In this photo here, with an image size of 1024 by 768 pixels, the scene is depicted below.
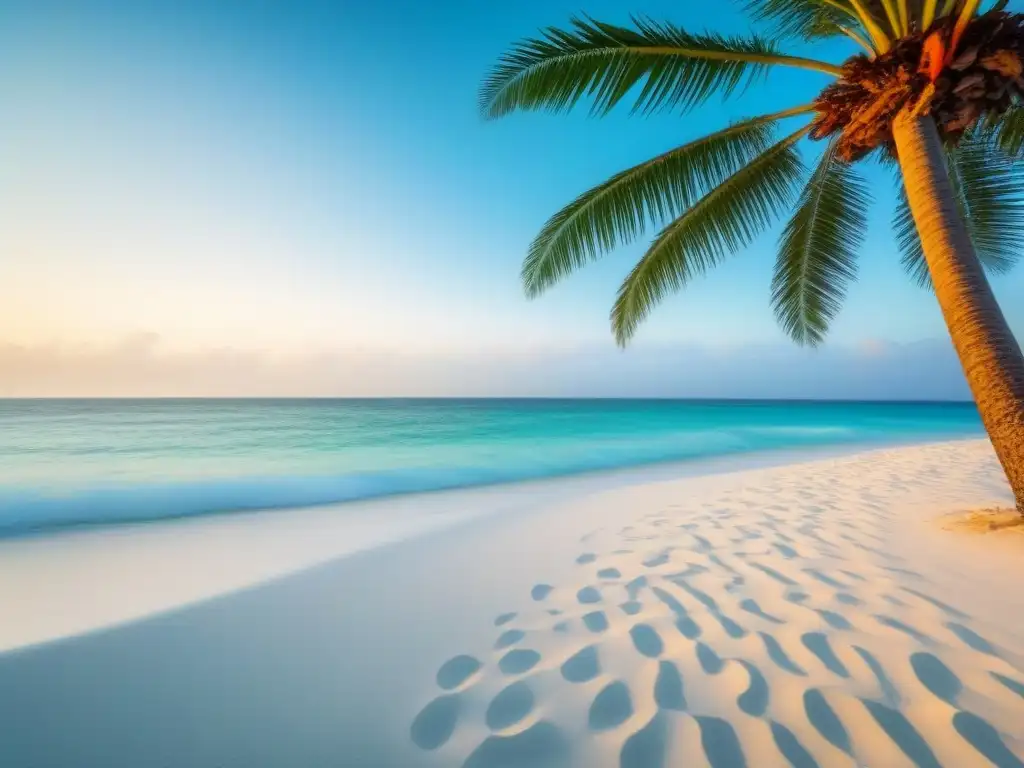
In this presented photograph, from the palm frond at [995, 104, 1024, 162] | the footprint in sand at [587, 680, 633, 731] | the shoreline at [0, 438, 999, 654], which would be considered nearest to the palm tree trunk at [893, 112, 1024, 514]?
the palm frond at [995, 104, 1024, 162]

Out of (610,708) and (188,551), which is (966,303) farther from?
(188,551)

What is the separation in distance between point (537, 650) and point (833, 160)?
6.02 meters

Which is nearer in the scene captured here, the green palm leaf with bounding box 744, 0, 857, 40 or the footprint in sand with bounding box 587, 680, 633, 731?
the footprint in sand with bounding box 587, 680, 633, 731

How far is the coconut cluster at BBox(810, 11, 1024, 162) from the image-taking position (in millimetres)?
2922

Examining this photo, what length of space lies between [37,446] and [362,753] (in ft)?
68.3

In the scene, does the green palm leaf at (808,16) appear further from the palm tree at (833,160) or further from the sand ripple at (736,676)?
the sand ripple at (736,676)

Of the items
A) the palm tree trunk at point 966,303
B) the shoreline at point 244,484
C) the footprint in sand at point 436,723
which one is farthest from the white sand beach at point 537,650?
the shoreline at point 244,484

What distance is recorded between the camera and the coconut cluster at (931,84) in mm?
2922

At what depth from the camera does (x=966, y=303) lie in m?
3.08

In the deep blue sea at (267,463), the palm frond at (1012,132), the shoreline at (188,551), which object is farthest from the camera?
the deep blue sea at (267,463)

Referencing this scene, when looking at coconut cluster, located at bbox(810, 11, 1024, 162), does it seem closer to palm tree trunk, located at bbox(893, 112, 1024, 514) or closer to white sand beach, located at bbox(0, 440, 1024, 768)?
palm tree trunk, located at bbox(893, 112, 1024, 514)

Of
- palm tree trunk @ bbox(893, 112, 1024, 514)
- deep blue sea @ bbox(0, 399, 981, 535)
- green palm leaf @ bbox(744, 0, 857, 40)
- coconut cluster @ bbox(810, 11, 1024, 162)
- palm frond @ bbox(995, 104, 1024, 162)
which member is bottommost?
deep blue sea @ bbox(0, 399, 981, 535)

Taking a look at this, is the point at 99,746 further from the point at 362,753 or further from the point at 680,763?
the point at 680,763

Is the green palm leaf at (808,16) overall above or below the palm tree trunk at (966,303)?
above
